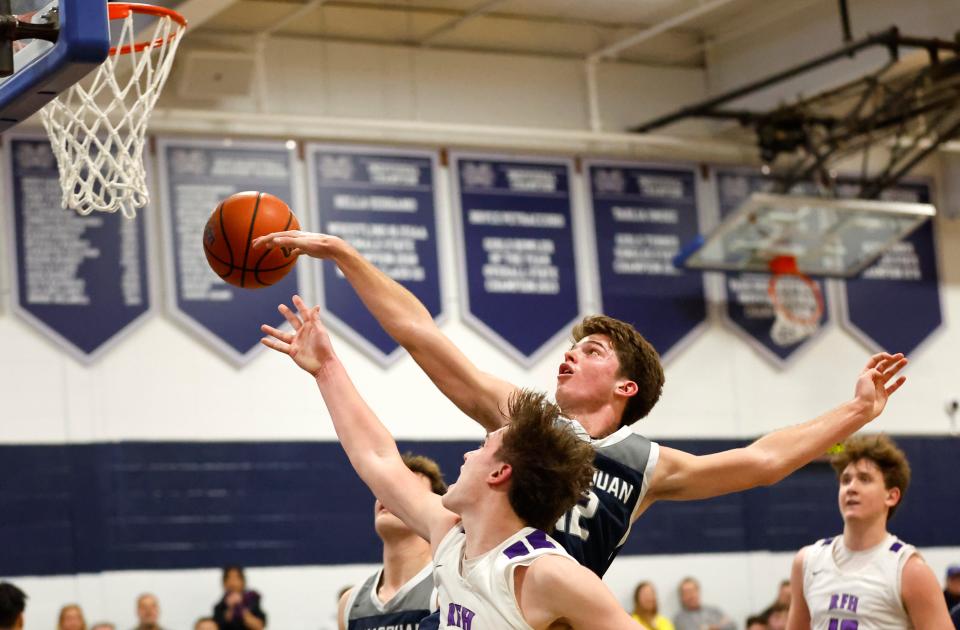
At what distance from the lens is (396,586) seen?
17.7 ft

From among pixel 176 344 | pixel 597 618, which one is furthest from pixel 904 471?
pixel 176 344

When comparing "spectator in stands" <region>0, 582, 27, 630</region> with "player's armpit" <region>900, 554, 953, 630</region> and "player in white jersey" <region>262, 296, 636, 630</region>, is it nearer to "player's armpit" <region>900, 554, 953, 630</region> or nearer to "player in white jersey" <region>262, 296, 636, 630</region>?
"player in white jersey" <region>262, 296, 636, 630</region>

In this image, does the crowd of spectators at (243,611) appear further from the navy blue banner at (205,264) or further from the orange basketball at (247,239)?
the orange basketball at (247,239)

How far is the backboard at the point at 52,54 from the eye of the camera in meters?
4.20

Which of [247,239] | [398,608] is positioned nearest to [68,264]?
[398,608]

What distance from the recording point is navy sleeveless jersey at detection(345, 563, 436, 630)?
5215 millimetres

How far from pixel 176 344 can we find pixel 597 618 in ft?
27.2

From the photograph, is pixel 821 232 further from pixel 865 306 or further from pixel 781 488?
pixel 781 488

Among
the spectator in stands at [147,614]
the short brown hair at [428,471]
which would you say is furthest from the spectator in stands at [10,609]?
the spectator in stands at [147,614]

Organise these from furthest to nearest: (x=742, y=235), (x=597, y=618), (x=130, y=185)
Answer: (x=742, y=235) → (x=130, y=185) → (x=597, y=618)

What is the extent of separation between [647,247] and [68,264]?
495 cm

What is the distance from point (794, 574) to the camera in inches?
230

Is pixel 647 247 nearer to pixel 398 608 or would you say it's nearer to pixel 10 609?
pixel 398 608

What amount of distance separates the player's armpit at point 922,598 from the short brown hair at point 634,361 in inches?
71.0
